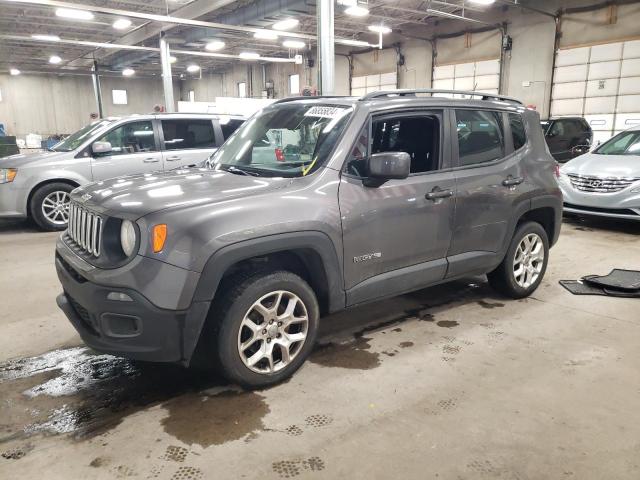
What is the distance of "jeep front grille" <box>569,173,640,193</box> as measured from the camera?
6742mm

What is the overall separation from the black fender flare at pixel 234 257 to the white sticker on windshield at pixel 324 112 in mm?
896

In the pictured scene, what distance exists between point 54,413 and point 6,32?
69.7ft

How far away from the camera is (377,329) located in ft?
11.9

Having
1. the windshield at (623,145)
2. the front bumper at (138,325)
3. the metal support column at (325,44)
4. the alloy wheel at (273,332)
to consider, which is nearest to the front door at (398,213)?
the alloy wheel at (273,332)

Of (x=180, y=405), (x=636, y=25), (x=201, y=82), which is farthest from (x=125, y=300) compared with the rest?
(x=201, y=82)

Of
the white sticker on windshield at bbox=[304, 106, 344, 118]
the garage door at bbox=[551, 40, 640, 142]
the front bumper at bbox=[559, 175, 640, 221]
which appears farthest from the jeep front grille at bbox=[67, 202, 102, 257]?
the garage door at bbox=[551, 40, 640, 142]

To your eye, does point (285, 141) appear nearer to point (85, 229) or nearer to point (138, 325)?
point (85, 229)

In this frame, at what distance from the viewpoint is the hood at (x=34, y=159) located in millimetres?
6848

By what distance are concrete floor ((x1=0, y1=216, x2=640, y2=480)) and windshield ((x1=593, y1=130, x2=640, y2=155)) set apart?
189 inches

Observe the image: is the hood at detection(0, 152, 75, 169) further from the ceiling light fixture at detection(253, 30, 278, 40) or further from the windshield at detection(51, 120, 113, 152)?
the ceiling light fixture at detection(253, 30, 278, 40)

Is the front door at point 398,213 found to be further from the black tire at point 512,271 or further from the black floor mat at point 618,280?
the black floor mat at point 618,280

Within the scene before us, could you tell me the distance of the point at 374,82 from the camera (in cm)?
2088

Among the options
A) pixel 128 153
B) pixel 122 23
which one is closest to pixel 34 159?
pixel 128 153

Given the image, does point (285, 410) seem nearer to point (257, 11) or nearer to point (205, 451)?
point (205, 451)
